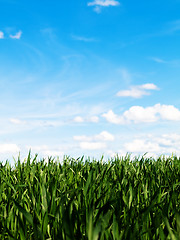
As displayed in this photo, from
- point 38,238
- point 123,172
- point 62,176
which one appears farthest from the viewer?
point 123,172

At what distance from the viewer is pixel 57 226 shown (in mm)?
1792

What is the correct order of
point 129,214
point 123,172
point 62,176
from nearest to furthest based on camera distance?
point 129,214, point 62,176, point 123,172

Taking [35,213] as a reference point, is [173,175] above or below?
above

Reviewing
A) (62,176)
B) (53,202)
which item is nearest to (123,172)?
(62,176)

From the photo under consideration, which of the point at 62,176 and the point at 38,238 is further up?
the point at 62,176

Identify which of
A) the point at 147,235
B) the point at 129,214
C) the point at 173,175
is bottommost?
the point at 147,235

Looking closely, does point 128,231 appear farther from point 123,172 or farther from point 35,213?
point 123,172

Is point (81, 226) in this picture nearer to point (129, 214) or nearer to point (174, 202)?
point (129, 214)

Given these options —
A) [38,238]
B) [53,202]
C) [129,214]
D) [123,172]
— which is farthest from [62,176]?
[38,238]

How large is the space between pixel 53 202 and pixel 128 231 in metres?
0.63

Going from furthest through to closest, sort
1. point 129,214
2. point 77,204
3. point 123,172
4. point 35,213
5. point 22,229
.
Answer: point 123,172, point 77,204, point 35,213, point 129,214, point 22,229

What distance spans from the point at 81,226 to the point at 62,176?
116cm

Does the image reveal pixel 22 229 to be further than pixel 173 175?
No

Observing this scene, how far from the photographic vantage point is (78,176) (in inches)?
124
